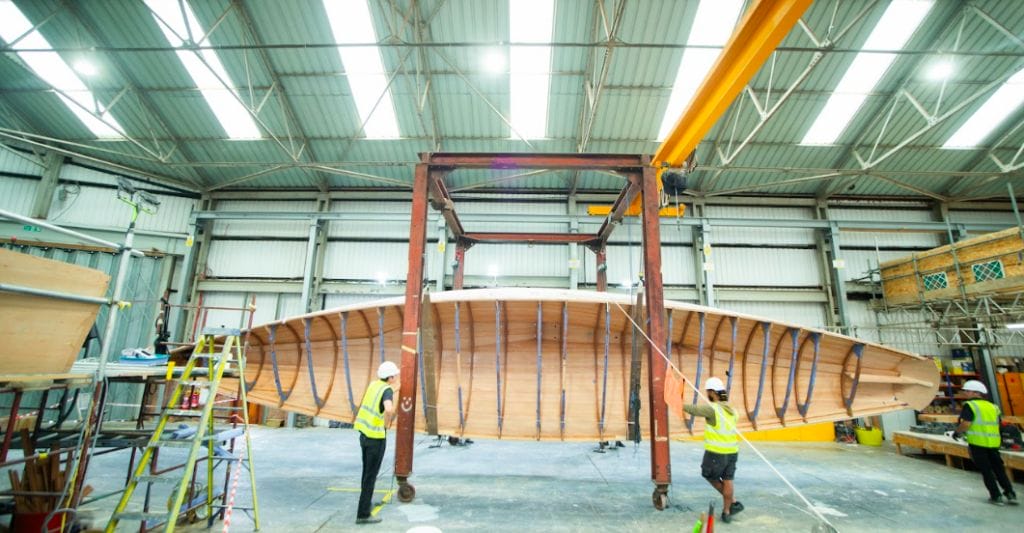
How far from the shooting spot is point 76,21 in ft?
31.6

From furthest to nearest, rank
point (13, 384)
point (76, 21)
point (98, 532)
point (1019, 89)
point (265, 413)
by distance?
1. point (265, 413)
2. point (1019, 89)
3. point (76, 21)
4. point (98, 532)
5. point (13, 384)

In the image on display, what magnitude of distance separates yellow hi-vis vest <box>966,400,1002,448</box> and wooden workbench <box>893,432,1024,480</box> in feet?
5.53

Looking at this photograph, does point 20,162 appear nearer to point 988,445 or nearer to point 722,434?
point 722,434

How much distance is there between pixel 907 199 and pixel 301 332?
1895 centimetres

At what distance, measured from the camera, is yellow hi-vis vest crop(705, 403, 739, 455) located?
455 cm

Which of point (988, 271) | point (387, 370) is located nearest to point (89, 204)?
point (387, 370)

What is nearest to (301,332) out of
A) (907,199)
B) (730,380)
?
(730,380)

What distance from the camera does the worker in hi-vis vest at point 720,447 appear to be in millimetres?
4562

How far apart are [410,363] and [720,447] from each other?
3622mm

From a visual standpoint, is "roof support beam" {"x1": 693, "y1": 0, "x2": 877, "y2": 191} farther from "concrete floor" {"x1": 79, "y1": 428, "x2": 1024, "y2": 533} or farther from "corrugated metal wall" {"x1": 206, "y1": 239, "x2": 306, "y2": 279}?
"corrugated metal wall" {"x1": 206, "y1": 239, "x2": 306, "y2": 279}

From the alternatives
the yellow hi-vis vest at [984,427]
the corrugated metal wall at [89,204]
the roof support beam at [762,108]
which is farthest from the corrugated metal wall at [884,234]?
the corrugated metal wall at [89,204]

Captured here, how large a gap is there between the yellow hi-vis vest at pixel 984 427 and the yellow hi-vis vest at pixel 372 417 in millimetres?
7845

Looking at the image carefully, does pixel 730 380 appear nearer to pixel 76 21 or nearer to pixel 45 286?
pixel 45 286

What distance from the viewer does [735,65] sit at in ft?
19.2
